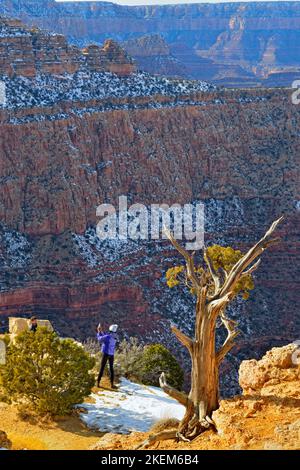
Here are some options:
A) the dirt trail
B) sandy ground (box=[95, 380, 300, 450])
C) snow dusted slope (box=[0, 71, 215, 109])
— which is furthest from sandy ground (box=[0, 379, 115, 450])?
snow dusted slope (box=[0, 71, 215, 109])

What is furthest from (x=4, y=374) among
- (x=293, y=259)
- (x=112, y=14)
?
(x=112, y=14)

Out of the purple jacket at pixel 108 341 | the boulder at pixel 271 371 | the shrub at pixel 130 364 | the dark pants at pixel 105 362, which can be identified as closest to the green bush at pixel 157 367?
the shrub at pixel 130 364

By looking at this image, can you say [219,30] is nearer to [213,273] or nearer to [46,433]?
[213,273]

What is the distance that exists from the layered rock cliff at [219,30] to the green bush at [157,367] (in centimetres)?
13109

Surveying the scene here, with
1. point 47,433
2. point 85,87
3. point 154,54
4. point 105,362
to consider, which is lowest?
point 47,433

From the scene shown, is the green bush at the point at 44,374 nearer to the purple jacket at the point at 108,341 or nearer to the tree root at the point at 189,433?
the purple jacket at the point at 108,341

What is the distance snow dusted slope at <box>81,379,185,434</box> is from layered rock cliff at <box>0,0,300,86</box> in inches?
5325

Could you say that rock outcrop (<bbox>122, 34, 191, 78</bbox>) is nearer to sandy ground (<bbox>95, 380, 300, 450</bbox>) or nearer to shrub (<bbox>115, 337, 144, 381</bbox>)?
shrub (<bbox>115, 337, 144, 381</bbox>)

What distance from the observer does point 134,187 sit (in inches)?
2128

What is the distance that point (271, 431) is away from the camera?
42.7 feet

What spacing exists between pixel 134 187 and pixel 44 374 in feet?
122

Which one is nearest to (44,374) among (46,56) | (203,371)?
(203,371)

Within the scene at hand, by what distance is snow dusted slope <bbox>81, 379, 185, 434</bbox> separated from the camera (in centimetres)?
1722

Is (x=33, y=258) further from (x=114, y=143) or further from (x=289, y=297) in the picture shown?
(x=289, y=297)
